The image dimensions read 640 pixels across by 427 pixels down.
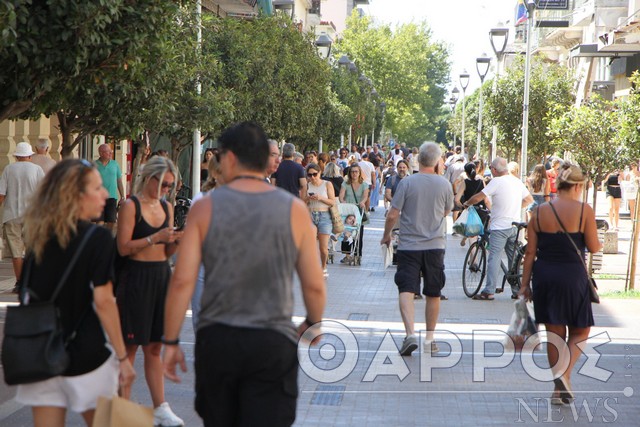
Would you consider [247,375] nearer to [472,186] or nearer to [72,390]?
[72,390]

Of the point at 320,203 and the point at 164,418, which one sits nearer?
the point at 164,418

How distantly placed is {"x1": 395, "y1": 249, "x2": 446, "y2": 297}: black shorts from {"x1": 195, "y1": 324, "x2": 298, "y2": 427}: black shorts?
543 cm

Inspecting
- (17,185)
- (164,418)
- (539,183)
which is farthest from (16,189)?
(539,183)

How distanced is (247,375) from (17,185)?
9152 mm

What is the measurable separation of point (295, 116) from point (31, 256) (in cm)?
2561

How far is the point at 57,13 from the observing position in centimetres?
1072

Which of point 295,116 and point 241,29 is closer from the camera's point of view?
point 241,29

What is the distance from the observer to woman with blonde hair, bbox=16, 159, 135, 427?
16.1ft

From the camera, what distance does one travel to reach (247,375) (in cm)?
446

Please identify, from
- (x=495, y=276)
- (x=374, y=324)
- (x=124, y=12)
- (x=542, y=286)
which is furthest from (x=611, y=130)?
(x=542, y=286)

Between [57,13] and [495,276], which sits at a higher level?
[57,13]

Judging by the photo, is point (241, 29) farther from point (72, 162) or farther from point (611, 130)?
point (72, 162)

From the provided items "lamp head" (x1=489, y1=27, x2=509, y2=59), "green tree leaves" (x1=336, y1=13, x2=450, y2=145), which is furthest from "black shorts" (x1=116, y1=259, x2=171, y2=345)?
"green tree leaves" (x1=336, y1=13, x2=450, y2=145)

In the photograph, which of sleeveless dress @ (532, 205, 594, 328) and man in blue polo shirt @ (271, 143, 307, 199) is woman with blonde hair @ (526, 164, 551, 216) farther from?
sleeveless dress @ (532, 205, 594, 328)
